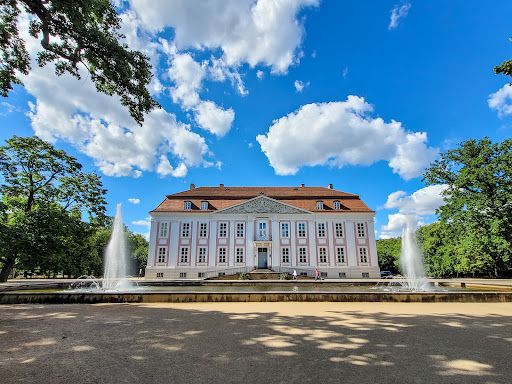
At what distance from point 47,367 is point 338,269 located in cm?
3465

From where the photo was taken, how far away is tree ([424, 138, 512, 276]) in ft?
64.5

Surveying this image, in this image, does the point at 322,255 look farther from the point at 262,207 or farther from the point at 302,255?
the point at 262,207

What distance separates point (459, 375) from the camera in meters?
3.83

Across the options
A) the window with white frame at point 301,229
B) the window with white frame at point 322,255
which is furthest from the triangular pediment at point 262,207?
the window with white frame at point 322,255

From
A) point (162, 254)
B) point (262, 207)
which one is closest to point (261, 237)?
point (262, 207)

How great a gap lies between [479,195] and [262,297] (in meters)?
18.4

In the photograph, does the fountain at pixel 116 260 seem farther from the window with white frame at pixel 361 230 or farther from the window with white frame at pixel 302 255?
the window with white frame at pixel 361 230

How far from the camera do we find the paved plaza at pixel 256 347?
3.80 meters

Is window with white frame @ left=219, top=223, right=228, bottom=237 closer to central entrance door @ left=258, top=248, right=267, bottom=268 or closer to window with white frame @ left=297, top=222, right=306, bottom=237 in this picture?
central entrance door @ left=258, top=248, right=267, bottom=268

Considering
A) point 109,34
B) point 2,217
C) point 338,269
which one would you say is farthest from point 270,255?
point 109,34

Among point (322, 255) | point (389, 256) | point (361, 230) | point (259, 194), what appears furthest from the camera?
point (389, 256)

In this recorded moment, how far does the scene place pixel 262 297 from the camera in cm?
1089

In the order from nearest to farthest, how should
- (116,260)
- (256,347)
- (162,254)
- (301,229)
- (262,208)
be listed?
1. (256,347)
2. (116,260)
3. (162,254)
4. (301,229)
5. (262,208)

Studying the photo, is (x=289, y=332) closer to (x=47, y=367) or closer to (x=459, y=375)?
(x=459, y=375)
